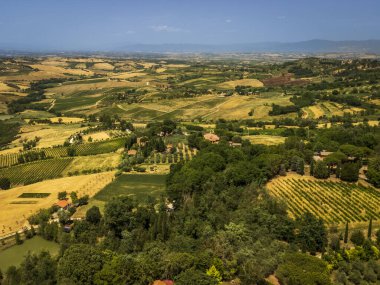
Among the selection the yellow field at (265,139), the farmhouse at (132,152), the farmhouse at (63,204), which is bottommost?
the farmhouse at (63,204)

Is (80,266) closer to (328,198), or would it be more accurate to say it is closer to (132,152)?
(328,198)

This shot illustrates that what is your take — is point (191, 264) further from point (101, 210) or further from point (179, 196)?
point (101, 210)

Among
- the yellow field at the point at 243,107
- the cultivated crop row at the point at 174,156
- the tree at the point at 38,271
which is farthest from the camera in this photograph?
the yellow field at the point at 243,107

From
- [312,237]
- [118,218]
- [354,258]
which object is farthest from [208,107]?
[354,258]

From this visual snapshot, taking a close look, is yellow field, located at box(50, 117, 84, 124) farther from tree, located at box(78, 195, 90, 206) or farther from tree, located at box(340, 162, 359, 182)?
tree, located at box(340, 162, 359, 182)

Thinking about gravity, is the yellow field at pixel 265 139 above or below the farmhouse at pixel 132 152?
above

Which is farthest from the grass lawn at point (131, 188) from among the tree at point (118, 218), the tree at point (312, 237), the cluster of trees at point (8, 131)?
the cluster of trees at point (8, 131)

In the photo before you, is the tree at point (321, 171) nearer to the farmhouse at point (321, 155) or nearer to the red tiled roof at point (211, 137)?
the farmhouse at point (321, 155)
